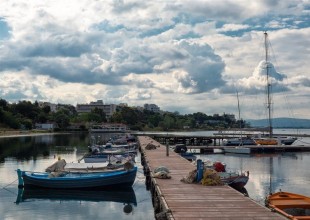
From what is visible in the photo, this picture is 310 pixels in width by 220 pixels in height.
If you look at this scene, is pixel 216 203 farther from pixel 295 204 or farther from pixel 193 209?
pixel 295 204

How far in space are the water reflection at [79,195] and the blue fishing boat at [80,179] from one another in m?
0.39

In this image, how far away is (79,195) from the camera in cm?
3152

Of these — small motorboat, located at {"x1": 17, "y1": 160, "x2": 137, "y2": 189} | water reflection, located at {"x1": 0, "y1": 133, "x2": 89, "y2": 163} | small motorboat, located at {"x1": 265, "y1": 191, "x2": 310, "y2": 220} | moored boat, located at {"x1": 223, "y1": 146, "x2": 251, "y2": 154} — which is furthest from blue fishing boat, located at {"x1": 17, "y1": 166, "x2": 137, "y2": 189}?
moored boat, located at {"x1": 223, "y1": 146, "x2": 251, "y2": 154}

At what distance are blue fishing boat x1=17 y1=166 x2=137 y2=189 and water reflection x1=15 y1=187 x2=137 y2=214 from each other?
0.39 meters

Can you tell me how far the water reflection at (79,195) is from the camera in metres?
30.1

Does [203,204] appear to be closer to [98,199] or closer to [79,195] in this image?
[98,199]

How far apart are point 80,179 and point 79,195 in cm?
131

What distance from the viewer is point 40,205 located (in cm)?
2859

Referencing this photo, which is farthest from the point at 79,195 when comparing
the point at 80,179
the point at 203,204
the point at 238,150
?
the point at 238,150

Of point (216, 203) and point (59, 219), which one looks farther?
point (59, 219)

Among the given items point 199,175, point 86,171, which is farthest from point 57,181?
point 199,175

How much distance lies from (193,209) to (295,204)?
222 inches

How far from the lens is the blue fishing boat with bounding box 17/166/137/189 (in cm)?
3231

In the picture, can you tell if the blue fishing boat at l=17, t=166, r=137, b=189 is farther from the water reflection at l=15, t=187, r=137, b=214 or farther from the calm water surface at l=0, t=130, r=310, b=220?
the calm water surface at l=0, t=130, r=310, b=220
